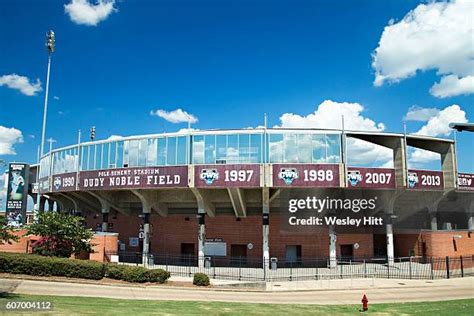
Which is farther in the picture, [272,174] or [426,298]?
[272,174]

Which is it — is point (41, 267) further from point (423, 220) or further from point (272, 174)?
point (423, 220)

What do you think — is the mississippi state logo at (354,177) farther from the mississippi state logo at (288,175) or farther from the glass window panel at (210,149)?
the glass window panel at (210,149)

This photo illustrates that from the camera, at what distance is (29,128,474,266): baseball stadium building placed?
3578 centimetres

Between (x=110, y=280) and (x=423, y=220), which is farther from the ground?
(x=423, y=220)

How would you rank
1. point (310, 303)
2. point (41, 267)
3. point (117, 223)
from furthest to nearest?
point (117, 223) → point (41, 267) → point (310, 303)

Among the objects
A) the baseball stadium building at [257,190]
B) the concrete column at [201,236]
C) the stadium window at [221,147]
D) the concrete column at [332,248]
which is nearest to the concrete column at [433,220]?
the baseball stadium building at [257,190]

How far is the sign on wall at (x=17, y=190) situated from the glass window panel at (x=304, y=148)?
3858 centimetres

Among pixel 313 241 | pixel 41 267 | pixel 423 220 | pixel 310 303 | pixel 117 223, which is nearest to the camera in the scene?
pixel 310 303

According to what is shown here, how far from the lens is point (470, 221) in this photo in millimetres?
49062

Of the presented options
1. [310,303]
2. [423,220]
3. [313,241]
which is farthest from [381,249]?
[310,303]

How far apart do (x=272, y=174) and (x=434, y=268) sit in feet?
52.7

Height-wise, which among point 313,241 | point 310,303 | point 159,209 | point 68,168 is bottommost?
point 310,303

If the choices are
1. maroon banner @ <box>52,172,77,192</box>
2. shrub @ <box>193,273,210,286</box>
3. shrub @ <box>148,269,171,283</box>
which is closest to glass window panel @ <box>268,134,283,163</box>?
shrub @ <box>193,273,210,286</box>

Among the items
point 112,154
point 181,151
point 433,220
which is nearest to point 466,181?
point 433,220
